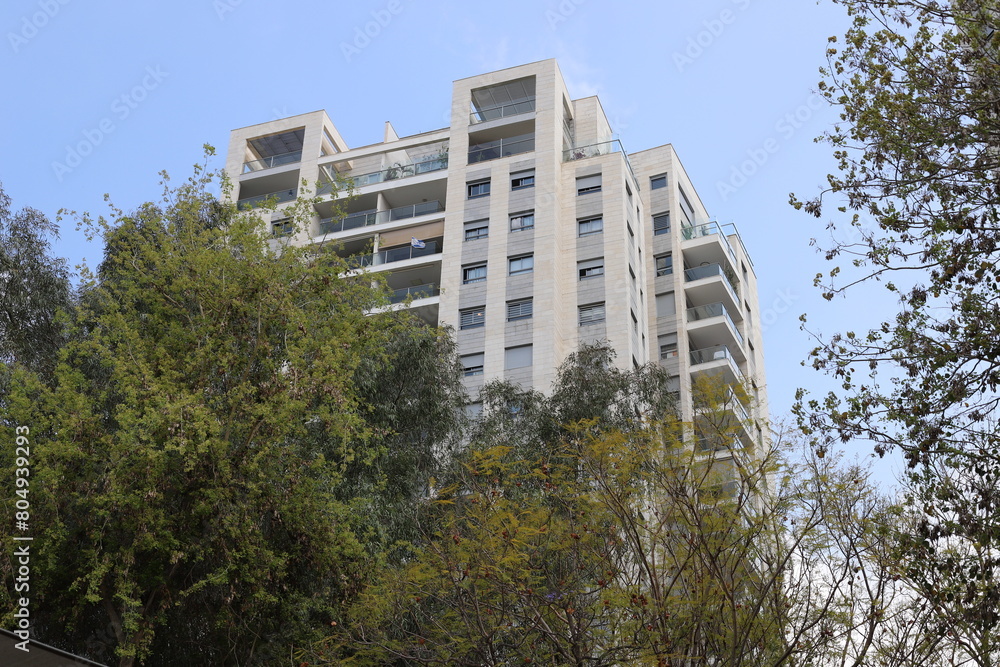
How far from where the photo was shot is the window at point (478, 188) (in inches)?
1537

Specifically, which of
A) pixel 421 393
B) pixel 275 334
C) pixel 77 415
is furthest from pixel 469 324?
pixel 77 415

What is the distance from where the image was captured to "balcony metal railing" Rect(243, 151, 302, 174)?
44031 mm

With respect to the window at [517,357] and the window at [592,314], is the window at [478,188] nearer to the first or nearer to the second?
the window at [592,314]

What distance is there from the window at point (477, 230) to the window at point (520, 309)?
377 centimetres

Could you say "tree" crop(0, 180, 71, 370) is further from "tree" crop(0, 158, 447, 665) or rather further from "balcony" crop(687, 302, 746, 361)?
"balcony" crop(687, 302, 746, 361)

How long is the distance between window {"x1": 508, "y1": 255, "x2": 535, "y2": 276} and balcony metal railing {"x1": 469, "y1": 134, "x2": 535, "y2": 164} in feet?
18.4

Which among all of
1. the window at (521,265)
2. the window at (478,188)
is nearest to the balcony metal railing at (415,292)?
the window at (521,265)

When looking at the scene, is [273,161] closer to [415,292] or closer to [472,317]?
[415,292]

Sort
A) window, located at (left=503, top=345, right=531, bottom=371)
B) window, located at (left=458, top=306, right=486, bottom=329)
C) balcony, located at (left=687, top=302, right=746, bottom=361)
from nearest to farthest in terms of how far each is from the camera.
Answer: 1. window, located at (left=503, top=345, right=531, bottom=371)
2. window, located at (left=458, top=306, right=486, bottom=329)
3. balcony, located at (left=687, top=302, right=746, bottom=361)

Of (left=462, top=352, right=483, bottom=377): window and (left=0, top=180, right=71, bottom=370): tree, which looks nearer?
(left=0, top=180, right=71, bottom=370): tree

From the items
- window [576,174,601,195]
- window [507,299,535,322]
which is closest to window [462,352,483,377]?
window [507,299,535,322]

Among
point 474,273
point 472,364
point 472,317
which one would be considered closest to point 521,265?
point 474,273

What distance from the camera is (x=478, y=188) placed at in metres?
39.3

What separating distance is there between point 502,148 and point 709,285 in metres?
10.3
